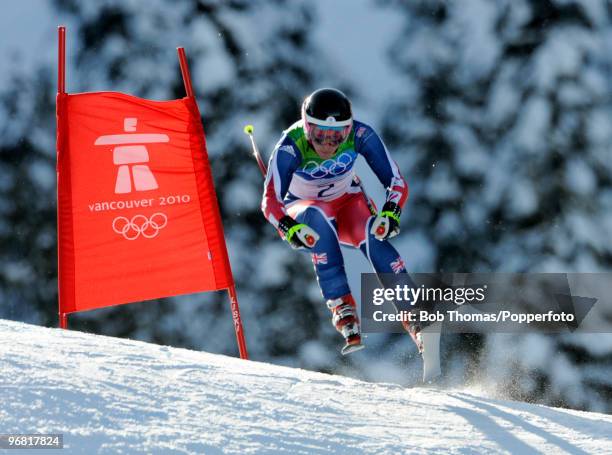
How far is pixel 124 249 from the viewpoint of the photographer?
7.57 metres

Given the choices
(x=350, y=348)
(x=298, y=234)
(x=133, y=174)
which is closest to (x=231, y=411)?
(x=350, y=348)

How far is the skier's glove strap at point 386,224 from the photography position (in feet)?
16.6

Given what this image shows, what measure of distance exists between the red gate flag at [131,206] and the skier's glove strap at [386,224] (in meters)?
2.61

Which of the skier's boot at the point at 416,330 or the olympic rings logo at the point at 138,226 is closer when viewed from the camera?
the skier's boot at the point at 416,330

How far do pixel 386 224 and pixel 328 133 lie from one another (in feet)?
1.98

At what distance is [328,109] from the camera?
5.05m

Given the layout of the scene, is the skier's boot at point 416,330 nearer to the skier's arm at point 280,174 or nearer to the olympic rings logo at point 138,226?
the skier's arm at point 280,174

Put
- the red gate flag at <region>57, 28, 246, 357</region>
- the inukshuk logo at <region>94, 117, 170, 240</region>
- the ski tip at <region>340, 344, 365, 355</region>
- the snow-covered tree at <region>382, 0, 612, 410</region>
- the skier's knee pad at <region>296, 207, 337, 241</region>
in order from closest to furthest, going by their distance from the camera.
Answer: the ski tip at <region>340, 344, 365, 355</region> < the skier's knee pad at <region>296, 207, 337, 241</region> < the red gate flag at <region>57, 28, 246, 357</region> < the inukshuk logo at <region>94, 117, 170, 240</region> < the snow-covered tree at <region>382, 0, 612, 410</region>

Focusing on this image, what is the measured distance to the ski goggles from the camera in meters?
5.09

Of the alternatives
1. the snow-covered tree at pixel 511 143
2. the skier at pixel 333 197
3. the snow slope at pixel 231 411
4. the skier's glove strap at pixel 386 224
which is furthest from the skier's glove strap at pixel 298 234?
the snow-covered tree at pixel 511 143

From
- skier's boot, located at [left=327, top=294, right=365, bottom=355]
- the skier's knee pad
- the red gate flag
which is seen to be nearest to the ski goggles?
the skier's knee pad

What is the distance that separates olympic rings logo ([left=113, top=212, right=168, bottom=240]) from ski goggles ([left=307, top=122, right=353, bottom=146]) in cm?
287

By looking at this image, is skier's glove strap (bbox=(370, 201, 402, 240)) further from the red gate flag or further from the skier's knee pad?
the red gate flag

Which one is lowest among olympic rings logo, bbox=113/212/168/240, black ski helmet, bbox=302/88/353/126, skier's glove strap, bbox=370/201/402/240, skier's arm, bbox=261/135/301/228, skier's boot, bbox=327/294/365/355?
skier's boot, bbox=327/294/365/355
